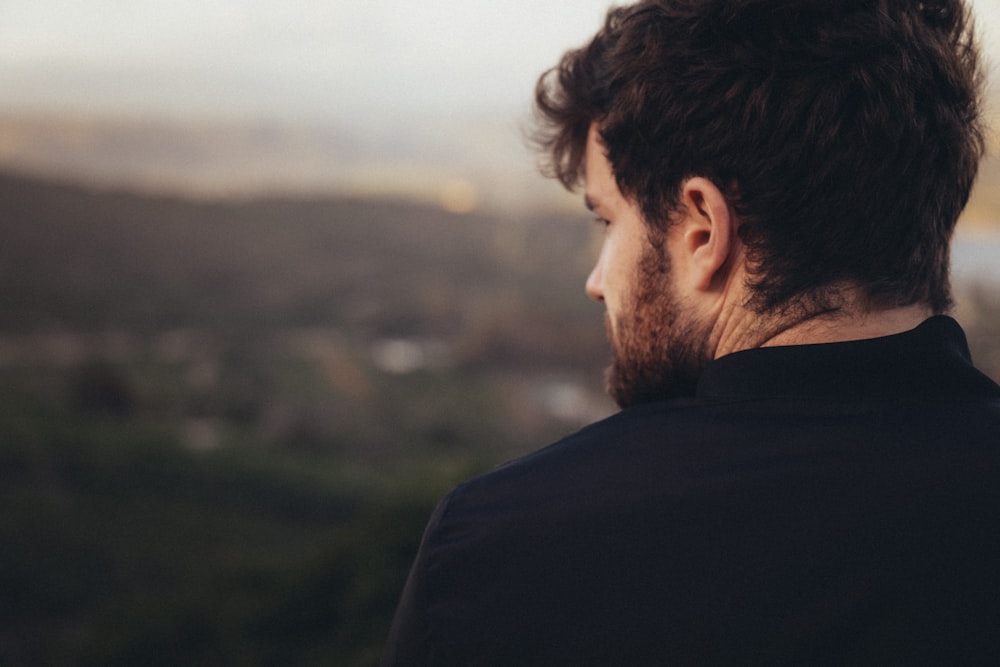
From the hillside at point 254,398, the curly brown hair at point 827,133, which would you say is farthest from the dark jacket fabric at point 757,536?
the hillside at point 254,398

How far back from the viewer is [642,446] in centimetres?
90

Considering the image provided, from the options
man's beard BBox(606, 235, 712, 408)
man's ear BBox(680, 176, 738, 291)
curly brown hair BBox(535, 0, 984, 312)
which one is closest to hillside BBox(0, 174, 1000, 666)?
man's beard BBox(606, 235, 712, 408)

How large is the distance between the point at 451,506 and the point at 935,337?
0.62 meters

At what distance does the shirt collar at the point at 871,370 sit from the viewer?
2.96 ft

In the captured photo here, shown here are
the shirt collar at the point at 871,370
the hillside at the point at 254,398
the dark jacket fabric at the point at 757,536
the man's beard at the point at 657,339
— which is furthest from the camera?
the hillside at the point at 254,398

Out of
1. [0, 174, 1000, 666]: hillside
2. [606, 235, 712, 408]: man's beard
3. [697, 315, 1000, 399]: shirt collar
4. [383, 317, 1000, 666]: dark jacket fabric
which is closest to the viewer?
[383, 317, 1000, 666]: dark jacket fabric

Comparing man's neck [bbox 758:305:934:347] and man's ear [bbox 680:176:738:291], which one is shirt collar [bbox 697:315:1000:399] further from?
man's ear [bbox 680:176:738:291]

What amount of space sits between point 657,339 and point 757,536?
500mm

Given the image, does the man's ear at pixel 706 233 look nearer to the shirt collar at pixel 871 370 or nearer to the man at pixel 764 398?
the man at pixel 764 398

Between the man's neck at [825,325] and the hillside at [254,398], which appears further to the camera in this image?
the hillside at [254,398]

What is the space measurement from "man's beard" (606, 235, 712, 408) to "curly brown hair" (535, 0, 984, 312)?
0.42 ft

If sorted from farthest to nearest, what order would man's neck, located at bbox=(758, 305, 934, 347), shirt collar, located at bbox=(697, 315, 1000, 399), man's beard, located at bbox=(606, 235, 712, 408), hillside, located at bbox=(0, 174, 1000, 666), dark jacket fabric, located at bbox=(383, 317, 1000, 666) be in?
hillside, located at bbox=(0, 174, 1000, 666)
man's beard, located at bbox=(606, 235, 712, 408)
man's neck, located at bbox=(758, 305, 934, 347)
shirt collar, located at bbox=(697, 315, 1000, 399)
dark jacket fabric, located at bbox=(383, 317, 1000, 666)

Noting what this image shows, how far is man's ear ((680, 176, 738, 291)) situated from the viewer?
3.64ft

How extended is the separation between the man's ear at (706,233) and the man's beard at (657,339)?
56 millimetres
